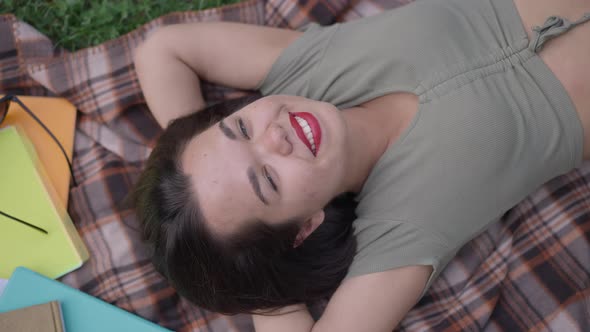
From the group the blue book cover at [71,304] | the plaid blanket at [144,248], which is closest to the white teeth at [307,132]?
the plaid blanket at [144,248]

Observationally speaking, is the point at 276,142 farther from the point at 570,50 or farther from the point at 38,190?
the point at 38,190

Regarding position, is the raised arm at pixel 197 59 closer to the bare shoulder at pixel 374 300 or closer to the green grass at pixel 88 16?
the green grass at pixel 88 16

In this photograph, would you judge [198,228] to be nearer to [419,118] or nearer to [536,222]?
[419,118]

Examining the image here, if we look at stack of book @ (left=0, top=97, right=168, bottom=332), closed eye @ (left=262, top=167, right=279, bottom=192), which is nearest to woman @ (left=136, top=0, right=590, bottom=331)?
closed eye @ (left=262, top=167, right=279, bottom=192)

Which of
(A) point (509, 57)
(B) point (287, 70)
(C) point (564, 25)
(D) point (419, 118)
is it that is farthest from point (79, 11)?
(C) point (564, 25)

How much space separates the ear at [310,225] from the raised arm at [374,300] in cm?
→ 16

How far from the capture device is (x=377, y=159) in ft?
4.26

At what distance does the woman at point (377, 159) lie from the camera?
1108 mm

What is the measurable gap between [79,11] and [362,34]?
1023 millimetres

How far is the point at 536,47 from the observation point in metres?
1.24

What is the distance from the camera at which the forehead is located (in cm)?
105

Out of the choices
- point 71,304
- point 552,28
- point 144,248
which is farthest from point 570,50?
point 71,304

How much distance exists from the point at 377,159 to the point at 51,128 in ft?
3.36

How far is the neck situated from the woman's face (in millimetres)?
111
